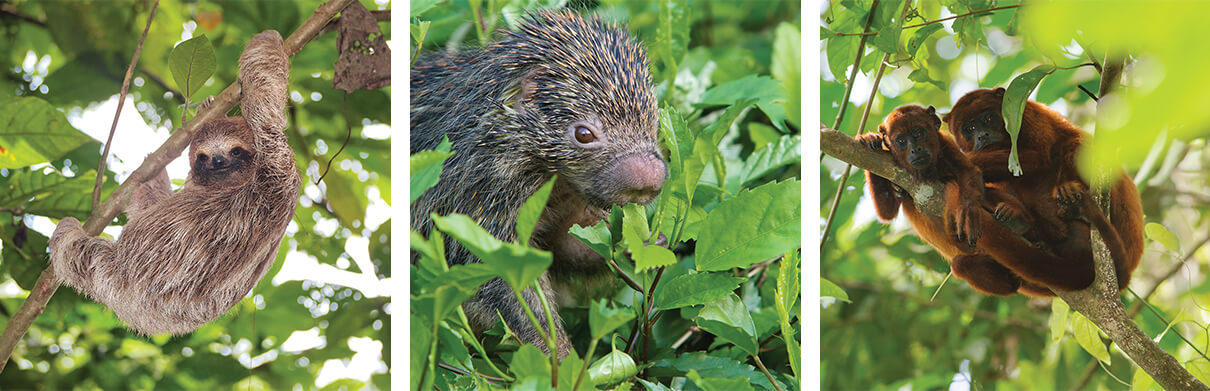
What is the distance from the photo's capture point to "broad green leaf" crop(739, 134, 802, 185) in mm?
927

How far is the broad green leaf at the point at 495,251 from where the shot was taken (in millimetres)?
529

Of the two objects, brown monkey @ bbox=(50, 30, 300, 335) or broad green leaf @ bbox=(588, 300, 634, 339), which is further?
brown monkey @ bbox=(50, 30, 300, 335)

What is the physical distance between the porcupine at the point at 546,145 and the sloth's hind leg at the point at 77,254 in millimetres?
352

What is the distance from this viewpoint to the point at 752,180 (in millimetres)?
948

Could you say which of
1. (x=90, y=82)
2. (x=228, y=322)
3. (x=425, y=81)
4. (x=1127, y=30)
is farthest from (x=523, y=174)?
(x=1127, y=30)

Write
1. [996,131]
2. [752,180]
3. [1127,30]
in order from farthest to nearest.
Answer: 1. [752,180]
2. [996,131]
3. [1127,30]

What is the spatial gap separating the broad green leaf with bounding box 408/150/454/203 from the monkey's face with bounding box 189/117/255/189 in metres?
0.23

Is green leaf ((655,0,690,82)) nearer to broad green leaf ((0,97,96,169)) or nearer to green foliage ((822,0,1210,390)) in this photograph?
green foliage ((822,0,1210,390))

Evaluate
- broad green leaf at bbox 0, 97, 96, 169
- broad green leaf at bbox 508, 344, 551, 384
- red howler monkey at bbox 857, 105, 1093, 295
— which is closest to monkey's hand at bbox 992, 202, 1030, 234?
red howler monkey at bbox 857, 105, 1093, 295

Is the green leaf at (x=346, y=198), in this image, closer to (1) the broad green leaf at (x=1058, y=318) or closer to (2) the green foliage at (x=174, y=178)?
(2) the green foliage at (x=174, y=178)

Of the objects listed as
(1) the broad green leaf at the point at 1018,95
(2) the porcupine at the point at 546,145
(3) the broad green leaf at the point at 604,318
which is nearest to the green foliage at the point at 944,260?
(1) the broad green leaf at the point at 1018,95

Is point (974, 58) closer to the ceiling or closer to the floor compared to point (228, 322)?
closer to the ceiling

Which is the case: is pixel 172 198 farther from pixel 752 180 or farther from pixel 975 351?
pixel 975 351

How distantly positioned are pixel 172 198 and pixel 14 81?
0.84ft
